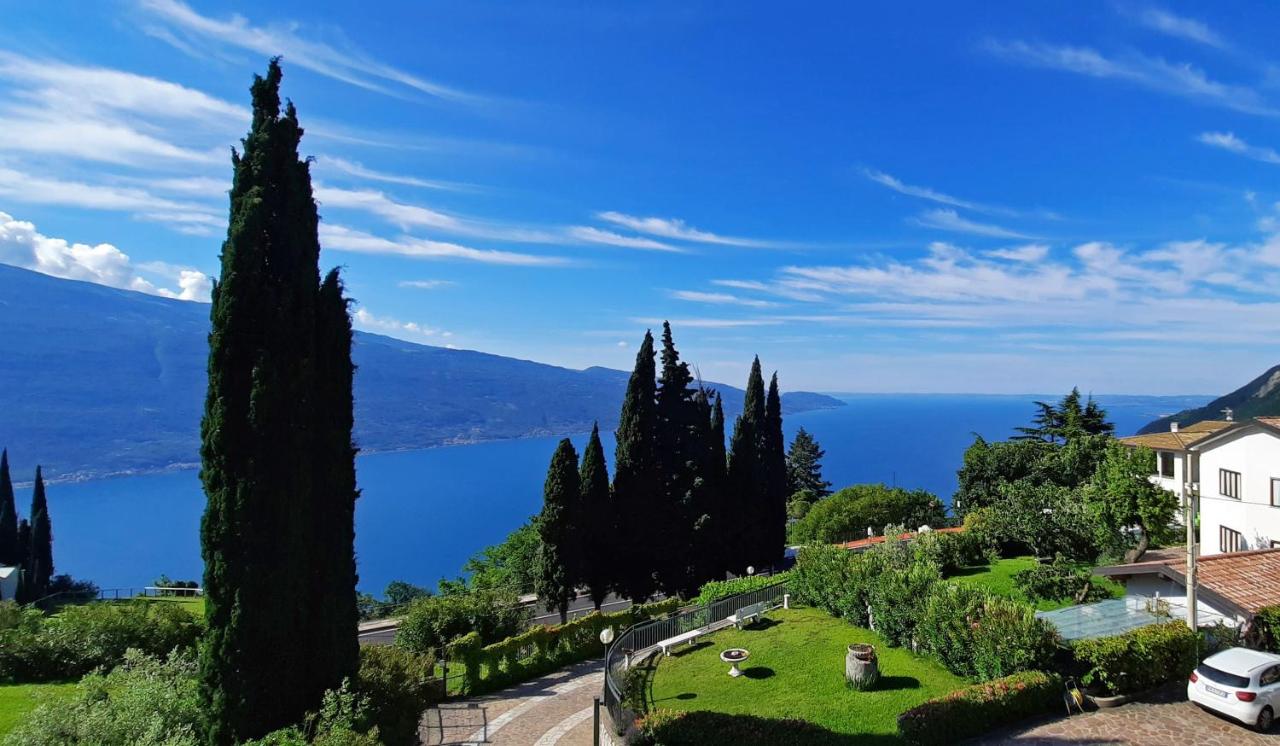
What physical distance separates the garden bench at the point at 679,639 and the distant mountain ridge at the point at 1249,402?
4509 inches

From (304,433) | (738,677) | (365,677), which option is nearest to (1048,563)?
(738,677)

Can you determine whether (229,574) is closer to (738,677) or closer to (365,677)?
(365,677)

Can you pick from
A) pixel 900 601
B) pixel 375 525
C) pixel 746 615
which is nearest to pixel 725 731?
pixel 900 601

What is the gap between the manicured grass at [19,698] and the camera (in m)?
13.5

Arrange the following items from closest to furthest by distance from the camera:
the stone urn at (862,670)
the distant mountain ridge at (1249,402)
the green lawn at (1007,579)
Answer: the stone urn at (862,670), the green lawn at (1007,579), the distant mountain ridge at (1249,402)

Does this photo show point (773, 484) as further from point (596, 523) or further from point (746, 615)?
point (746, 615)

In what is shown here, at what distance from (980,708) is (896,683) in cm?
299

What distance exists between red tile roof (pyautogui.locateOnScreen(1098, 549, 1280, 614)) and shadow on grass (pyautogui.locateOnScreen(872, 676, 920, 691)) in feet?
19.2

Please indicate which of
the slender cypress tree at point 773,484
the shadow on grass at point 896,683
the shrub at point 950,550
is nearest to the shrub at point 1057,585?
the shrub at point 950,550

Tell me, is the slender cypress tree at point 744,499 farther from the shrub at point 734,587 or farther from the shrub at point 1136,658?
the shrub at point 1136,658

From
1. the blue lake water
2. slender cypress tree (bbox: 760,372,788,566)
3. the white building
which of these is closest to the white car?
the white building

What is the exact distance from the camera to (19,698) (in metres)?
15.4

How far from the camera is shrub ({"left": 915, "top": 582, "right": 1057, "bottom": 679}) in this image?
13.6m

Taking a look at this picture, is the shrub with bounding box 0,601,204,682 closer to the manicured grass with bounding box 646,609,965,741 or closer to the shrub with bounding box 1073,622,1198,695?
the manicured grass with bounding box 646,609,965,741
